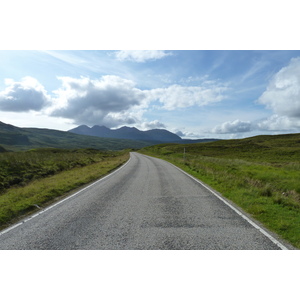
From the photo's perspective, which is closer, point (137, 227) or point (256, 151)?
point (137, 227)

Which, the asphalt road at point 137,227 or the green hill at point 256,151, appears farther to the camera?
the green hill at point 256,151

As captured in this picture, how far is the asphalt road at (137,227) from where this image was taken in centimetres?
499

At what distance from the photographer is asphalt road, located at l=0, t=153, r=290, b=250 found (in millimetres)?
4988

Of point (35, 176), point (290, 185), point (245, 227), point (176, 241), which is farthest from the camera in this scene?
point (35, 176)

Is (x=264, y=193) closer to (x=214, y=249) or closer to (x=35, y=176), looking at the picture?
(x=214, y=249)

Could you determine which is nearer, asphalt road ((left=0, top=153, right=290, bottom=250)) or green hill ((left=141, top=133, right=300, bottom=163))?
asphalt road ((left=0, top=153, right=290, bottom=250))

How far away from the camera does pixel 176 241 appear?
16.6 ft

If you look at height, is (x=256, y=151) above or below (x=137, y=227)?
above

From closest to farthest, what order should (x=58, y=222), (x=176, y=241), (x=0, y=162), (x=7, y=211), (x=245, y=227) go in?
(x=176, y=241)
(x=245, y=227)
(x=58, y=222)
(x=7, y=211)
(x=0, y=162)

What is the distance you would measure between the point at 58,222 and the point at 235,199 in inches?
271

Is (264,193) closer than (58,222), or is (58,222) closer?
(58,222)

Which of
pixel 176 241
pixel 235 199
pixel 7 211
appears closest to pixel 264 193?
pixel 235 199

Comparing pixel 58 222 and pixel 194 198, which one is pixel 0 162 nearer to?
pixel 58 222

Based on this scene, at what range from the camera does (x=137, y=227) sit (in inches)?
238
